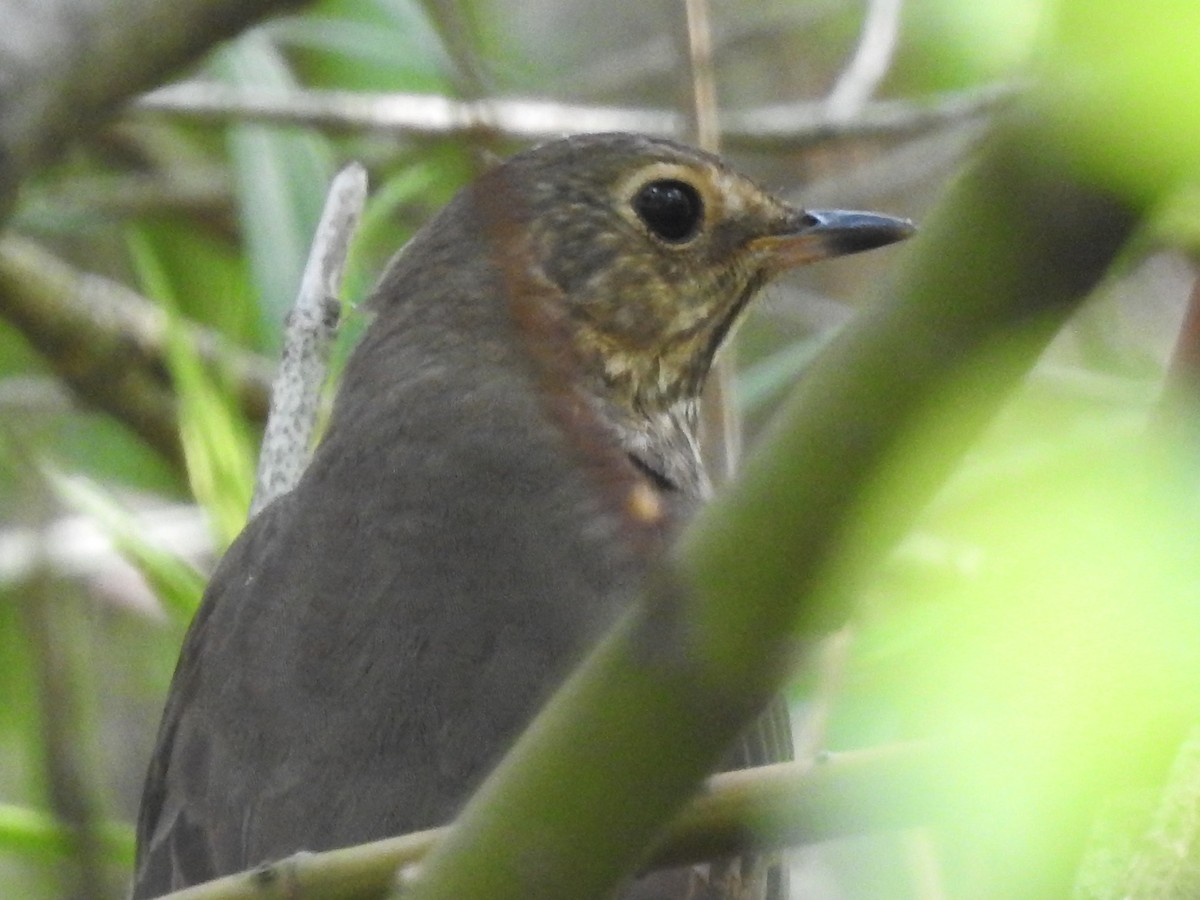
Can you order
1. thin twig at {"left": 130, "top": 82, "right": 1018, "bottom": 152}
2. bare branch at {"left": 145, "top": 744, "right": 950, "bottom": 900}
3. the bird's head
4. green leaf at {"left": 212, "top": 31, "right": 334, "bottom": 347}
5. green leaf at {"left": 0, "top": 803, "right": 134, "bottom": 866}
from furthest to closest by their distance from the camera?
thin twig at {"left": 130, "top": 82, "right": 1018, "bottom": 152} → green leaf at {"left": 212, "top": 31, "right": 334, "bottom": 347} → the bird's head → green leaf at {"left": 0, "top": 803, "right": 134, "bottom": 866} → bare branch at {"left": 145, "top": 744, "right": 950, "bottom": 900}

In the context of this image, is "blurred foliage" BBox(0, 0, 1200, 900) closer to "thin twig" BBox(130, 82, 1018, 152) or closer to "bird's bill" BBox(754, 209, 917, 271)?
"thin twig" BBox(130, 82, 1018, 152)

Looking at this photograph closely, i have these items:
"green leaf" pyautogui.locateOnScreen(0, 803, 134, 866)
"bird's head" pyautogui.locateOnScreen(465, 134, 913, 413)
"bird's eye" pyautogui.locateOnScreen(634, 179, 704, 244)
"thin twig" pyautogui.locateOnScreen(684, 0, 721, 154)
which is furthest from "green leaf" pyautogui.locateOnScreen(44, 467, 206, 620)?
"thin twig" pyautogui.locateOnScreen(684, 0, 721, 154)

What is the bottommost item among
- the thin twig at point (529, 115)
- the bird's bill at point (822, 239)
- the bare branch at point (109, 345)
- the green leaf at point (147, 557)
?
the green leaf at point (147, 557)

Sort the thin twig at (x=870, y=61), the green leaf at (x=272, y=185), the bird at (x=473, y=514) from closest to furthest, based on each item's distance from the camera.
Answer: the bird at (x=473, y=514)
the green leaf at (x=272, y=185)
the thin twig at (x=870, y=61)

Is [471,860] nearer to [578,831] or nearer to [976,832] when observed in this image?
[578,831]

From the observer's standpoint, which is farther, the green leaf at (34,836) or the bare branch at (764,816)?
the green leaf at (34,836)

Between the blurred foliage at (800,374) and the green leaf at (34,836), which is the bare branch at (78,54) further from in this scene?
the green leaf at (34,836)

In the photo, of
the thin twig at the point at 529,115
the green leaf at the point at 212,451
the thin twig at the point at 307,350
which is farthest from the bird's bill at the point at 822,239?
the thin twig at the point at 529,115

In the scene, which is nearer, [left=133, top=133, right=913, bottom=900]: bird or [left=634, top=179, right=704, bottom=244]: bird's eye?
[left=133, top=133, right=913, bottom=900]: bird
